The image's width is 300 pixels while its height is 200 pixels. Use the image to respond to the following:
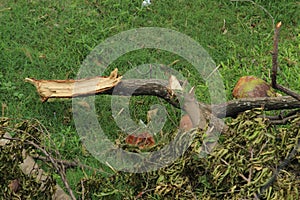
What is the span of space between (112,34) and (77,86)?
1833mm

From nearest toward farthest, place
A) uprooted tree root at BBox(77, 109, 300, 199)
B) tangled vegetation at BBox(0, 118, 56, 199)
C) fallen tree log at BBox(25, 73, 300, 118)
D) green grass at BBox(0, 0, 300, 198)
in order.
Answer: uprooted tree root at BBox(77, 109, 300, 199) → tangled vegetation at BBox(0, 118, 56, 199) → fallen tree log at BBox(25, 73, 300, 118) → green grass at BBox(0, 0, 300, 198)

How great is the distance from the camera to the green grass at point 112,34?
16.5ft

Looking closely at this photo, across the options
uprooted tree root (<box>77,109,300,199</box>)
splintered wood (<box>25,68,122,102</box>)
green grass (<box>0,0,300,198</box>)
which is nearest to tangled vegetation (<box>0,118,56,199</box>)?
uprooted tree root (<box>77,109,300,199</box>)

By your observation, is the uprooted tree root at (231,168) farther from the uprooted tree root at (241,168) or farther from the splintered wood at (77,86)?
the splintered wood at (77,86)

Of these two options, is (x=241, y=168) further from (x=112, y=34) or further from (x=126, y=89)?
(x=112, y=34)

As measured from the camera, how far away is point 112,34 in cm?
573

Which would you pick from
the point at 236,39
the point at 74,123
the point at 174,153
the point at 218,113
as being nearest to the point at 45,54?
the point at 74,123

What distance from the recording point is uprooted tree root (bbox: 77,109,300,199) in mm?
2641

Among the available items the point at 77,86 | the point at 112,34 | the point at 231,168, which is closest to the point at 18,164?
the point at 77,86

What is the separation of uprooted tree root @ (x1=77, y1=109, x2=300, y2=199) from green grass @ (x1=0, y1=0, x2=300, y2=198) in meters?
1.86

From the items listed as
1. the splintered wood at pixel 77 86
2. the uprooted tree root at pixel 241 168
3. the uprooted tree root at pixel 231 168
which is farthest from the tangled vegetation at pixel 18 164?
the splintered wood at pixel 77 86

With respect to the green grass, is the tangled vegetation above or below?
below

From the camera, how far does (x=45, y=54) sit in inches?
217

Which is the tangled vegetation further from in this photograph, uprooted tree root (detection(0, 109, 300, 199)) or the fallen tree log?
the fallen tree log
